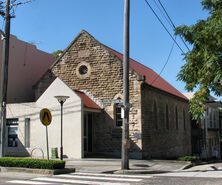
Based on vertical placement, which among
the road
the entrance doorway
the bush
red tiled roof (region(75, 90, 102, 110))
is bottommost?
the road

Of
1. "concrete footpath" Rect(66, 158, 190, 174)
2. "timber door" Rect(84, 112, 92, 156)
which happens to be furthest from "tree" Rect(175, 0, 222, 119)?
"timber door" Rect(84, 112, 92, 156)

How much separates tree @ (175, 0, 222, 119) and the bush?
267 inches

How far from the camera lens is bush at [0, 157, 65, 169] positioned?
704 inches

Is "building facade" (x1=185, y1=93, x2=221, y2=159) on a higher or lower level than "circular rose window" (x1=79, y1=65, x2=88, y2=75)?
lower

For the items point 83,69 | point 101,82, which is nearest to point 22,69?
point 83,69

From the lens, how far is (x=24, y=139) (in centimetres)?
2798

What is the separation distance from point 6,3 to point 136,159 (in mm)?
11673

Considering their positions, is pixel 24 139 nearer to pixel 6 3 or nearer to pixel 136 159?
pixel 136 159

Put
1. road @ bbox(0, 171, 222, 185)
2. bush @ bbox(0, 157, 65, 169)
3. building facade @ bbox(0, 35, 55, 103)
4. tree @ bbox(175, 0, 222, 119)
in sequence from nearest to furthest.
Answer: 1. tree @ bbox(175, 0, 222, 119)
2. road @ bbox(0, 171, 222, 185)
3. bush @ bbox(0, 157, 65, 169)
4. building facade @ bbox(0, 35, 55, 103)

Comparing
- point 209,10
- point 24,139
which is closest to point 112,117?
point 24,139

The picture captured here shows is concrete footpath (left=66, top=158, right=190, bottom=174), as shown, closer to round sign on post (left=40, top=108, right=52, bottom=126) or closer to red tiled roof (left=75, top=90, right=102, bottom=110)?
round sign on post (left=40, top=108, right=52, bottom=126)

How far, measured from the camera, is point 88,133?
28562 mm

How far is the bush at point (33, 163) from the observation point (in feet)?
58.7

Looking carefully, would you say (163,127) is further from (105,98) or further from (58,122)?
(58,122)
